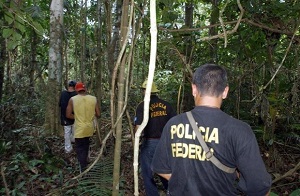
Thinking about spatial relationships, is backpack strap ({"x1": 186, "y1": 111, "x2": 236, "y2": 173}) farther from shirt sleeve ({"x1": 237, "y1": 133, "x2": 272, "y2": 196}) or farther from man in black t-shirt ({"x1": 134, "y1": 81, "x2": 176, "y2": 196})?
man in black t-shirt ({"x1": 134, "y1": 81, "x2": 176, "y2": 196})

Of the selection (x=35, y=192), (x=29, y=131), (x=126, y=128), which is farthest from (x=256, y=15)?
(x=29, y=131)

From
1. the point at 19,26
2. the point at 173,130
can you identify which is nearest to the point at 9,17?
the point at 19,26

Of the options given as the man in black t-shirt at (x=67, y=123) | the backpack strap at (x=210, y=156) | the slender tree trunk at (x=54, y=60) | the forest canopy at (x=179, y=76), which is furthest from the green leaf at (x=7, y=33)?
the slender tree trunk at (x=54, y=60)

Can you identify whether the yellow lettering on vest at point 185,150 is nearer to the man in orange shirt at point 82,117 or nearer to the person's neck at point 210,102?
the person's neck at point 210,102

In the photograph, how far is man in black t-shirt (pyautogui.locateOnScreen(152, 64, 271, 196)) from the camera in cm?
187

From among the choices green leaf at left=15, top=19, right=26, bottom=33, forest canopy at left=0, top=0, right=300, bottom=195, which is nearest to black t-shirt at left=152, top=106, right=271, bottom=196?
forest canopy at left=0, top=0, right=300, bottom=195

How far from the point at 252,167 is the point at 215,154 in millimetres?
213

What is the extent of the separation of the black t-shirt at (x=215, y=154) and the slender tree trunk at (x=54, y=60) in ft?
20.6

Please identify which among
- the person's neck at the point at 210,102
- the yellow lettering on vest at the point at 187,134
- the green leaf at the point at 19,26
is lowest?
the yellow lettering on vest at the point at 187,134

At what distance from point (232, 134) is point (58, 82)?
674 centimetres

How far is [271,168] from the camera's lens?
5961mm

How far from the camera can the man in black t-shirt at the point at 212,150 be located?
187cm

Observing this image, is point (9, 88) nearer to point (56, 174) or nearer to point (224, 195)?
point (56, 174)

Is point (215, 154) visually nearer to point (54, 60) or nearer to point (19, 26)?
point (19, 26)
